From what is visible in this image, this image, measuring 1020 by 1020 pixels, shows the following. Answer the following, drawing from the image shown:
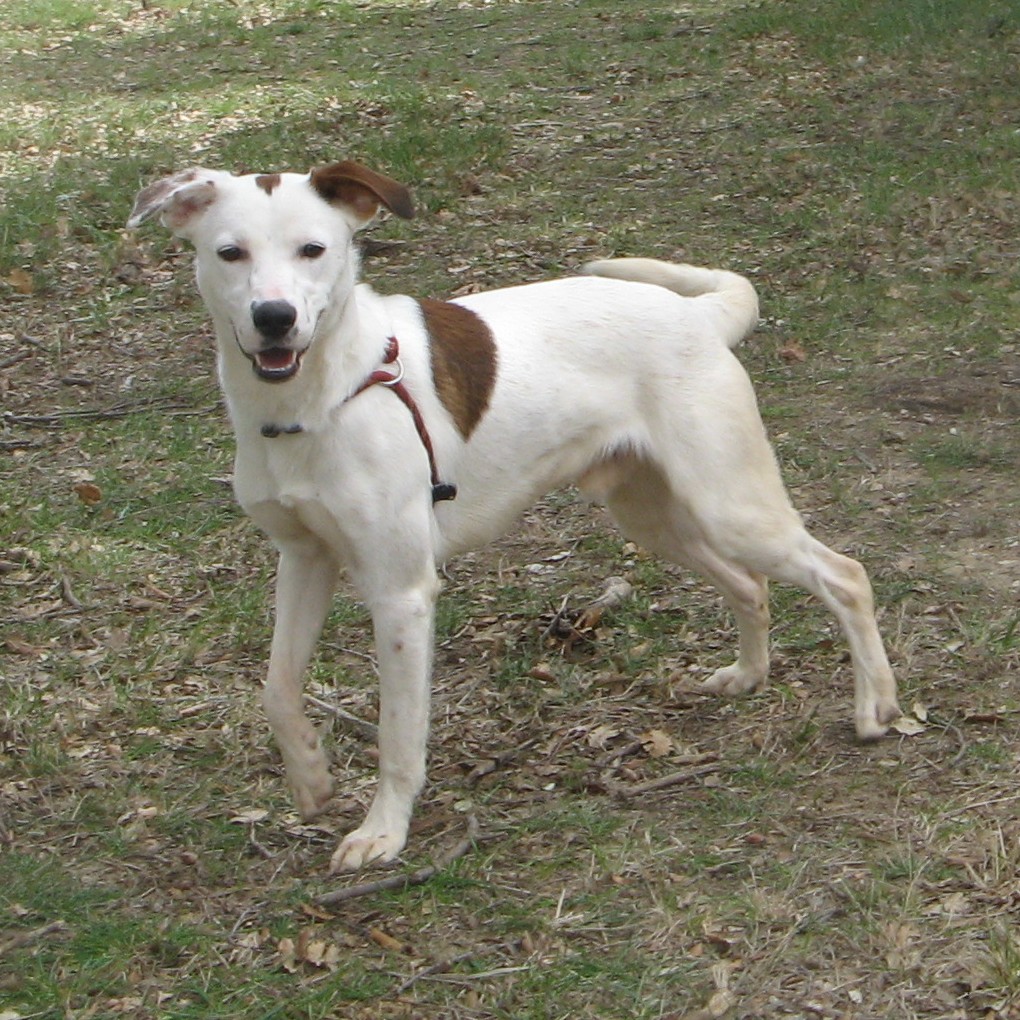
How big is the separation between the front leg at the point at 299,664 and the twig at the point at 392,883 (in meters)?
0.42

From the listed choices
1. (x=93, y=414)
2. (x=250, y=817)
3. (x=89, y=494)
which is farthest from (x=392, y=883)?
(x=93, y=414)

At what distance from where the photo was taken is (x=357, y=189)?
4082 millimetres

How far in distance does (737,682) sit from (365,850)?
53.0 inches

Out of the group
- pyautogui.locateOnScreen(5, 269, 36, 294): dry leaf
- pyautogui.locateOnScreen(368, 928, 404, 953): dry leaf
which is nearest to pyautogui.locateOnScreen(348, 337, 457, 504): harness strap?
pyautogui.locateOnScreen(368, 928, 404, 953): dry leaf

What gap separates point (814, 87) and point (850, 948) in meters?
8.40

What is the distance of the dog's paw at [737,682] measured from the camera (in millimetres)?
4875

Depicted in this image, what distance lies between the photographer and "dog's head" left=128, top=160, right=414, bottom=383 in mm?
3838

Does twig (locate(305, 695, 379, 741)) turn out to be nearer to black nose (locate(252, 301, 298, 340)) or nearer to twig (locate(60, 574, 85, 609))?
twig (locate(60, 574, 85, 609))

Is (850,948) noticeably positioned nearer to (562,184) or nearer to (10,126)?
(562,184)

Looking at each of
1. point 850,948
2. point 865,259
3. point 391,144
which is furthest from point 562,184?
point 850,948

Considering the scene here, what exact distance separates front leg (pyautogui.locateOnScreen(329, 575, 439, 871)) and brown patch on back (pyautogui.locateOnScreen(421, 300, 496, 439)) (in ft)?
1.50

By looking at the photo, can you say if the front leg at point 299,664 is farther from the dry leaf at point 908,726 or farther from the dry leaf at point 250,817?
the dry leaf at point 908,726

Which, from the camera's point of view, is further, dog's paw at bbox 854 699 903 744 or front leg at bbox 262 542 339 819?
dog's paw at bbox 854 699 903 744

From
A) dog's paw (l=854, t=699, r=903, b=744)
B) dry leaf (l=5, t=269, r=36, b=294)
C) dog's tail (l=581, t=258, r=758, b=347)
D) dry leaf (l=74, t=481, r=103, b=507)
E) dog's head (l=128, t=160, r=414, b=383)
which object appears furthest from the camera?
dry leaf (l=5, t=269, r=36, b=294)
